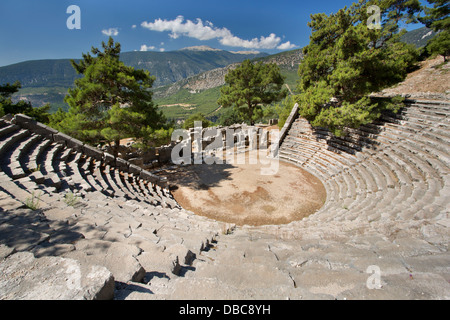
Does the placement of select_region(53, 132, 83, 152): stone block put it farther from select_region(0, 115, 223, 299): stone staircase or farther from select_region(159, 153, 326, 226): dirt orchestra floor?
select_region(159, 153, 326, 226): dirt orchestra floor

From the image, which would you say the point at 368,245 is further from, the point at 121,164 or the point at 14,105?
the point at 14,105

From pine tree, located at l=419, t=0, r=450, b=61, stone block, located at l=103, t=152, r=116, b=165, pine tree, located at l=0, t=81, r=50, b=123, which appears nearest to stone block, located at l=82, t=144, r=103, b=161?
stone block, located at l=103, t=152, r=116, b=165

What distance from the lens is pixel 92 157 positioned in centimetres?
988

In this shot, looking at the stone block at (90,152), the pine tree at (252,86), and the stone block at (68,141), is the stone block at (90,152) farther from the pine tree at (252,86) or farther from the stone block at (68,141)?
the pine tree at (252,86)

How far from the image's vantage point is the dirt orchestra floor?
924 cm

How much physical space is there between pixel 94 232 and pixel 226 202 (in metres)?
7.08

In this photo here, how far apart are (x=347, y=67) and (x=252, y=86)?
37.0 feet

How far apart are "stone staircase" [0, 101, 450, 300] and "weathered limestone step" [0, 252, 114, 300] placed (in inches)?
0.7

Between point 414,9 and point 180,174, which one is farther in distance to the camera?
point 414,9

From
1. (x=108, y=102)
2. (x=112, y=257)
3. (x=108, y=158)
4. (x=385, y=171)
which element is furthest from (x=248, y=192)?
(x=108, y=102)

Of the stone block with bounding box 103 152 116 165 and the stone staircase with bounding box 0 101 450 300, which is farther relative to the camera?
the stone block with bounding box 103 152 116 165

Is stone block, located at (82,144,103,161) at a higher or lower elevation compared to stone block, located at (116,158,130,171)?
higher
